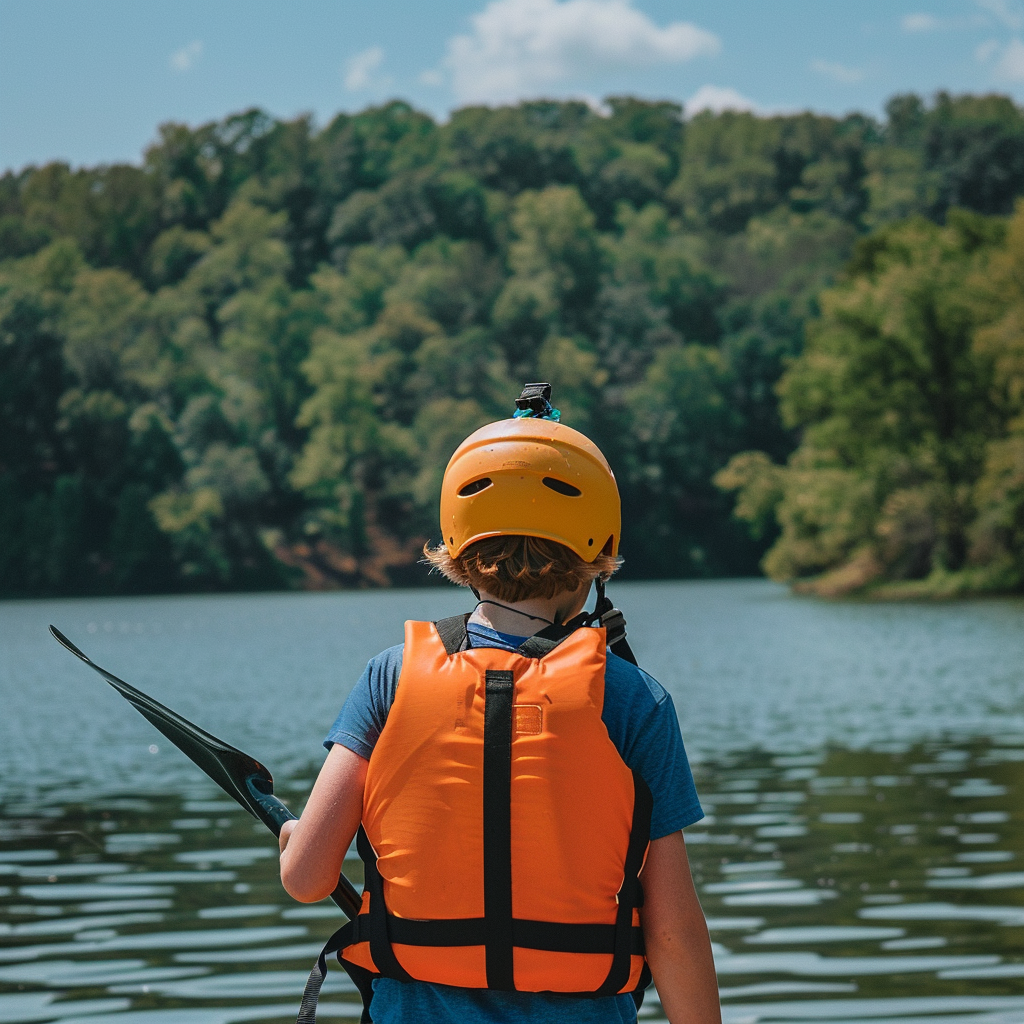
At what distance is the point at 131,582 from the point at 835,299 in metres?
38.3

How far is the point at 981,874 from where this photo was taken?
930 centimetres

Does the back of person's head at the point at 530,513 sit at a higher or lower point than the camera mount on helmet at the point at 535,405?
lower

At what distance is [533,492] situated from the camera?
248cm

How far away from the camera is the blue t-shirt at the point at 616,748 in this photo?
2.36 metres

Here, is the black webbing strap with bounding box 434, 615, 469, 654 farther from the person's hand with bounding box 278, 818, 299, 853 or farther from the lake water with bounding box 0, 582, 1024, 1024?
the lake water with bounding box 0, 582, 1024, 1024

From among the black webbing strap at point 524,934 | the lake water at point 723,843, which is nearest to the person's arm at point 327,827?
the black webbing strap at point 524,934

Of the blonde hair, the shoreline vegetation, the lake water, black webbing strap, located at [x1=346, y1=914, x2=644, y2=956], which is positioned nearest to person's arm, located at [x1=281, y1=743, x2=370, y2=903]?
black webbing strap, located at [x1=346, y1=914, x2=644, y2=956]

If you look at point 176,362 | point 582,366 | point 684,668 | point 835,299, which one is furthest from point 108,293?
point 684,668

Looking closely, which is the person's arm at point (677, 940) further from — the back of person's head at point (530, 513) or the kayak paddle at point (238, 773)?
the kayak paddle at point (238, 773)

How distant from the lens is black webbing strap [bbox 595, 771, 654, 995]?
237cm

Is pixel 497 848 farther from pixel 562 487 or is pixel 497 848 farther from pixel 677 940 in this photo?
pixel 562 487

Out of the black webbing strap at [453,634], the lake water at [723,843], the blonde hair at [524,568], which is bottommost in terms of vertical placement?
the lake water at [723,843]

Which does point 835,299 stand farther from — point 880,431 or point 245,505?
point 245,505

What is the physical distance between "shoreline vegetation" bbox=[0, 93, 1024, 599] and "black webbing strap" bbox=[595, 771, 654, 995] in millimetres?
46171
